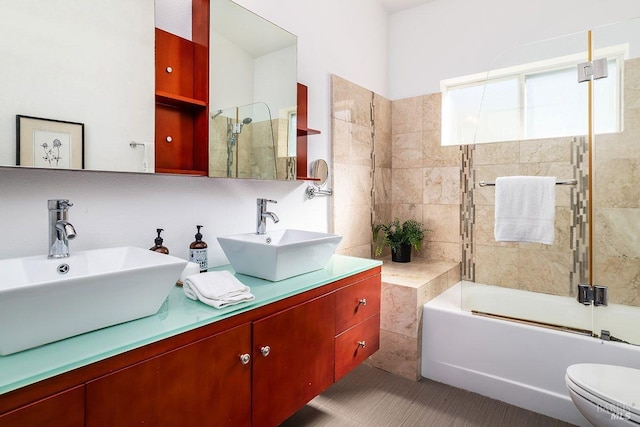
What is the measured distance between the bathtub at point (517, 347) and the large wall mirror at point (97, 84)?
159 cm

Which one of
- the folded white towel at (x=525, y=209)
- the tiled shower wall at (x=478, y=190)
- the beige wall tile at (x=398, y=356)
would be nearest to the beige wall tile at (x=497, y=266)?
the tiled shower wall at (x=478, y=190)

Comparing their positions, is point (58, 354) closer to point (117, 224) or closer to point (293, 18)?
point (117, 224)

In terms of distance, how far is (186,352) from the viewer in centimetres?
101

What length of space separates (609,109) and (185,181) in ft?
7.22

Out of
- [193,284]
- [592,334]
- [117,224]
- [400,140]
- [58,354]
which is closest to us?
[58,354]

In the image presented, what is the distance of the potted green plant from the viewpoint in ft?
9.66

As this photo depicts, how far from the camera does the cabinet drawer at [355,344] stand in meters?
1.66

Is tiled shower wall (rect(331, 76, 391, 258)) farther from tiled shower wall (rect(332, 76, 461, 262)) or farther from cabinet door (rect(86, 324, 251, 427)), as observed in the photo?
cabinet door (rect(86, 324, 251, 427))

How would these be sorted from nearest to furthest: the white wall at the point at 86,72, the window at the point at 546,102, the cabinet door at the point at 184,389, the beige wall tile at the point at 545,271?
the cabinet door at the point at 184,389, the white wall at the point at 86,72, the window at the point at 546,102, the beige wall tile at the point at 545,271

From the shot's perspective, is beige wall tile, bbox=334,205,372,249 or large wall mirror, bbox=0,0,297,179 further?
beige wall tile, bbox=334,205,372,249

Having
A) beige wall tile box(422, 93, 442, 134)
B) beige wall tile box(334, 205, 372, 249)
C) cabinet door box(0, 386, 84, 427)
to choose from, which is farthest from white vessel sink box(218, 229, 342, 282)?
beige wall tile box(422, 93, 442, 134)

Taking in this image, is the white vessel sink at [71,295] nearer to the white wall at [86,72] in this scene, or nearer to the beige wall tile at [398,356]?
the white wall at [86,72]

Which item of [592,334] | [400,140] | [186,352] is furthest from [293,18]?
[592,334]

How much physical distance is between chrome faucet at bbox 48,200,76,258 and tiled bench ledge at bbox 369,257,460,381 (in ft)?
5.86
